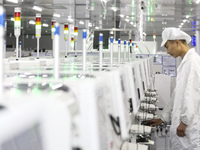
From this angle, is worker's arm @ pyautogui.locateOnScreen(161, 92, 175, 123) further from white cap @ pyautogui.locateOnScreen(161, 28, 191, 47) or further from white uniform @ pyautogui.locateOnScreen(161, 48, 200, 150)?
white cap @ pyautogui.locateOnScreen(161, 28, 191, 47)

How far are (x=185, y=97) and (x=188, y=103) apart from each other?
2.4 inches

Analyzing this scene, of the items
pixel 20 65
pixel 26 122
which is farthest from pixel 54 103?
pixel 20 65

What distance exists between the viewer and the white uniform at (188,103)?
290 centimetres

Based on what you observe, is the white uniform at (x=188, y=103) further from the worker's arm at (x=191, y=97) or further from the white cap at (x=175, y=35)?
the white cap at (x=175, y=35)

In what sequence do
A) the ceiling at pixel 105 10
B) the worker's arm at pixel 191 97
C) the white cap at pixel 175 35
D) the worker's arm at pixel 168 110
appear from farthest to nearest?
the ceiling at pixel 105 10
the worker's arm at pixel 168 110
the white cap at pixel 175 35
the worker's arm at pixel 191 97

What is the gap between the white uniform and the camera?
114 inches

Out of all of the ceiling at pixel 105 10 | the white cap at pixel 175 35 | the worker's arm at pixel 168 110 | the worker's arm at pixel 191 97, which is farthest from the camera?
the ceiling at pixel 105 10

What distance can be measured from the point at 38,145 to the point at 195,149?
188 centimetres

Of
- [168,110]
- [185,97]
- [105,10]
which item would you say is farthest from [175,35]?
[105,10]

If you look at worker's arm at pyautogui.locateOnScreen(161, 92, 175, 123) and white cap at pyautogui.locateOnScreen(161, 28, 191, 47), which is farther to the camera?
worker's arm at pyautogui.locateOnScreen(161, 92, 175, 123)

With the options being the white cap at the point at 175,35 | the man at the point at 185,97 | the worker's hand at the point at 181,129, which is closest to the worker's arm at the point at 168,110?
the man at the point at 185,97

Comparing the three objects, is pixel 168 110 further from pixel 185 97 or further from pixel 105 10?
pixel 105 10

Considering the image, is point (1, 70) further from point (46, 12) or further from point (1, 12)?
point (46, 12)

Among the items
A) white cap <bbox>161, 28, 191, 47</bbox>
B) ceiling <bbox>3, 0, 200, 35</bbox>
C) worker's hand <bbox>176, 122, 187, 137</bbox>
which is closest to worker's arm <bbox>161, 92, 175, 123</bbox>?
worker's hand <bbox>176, 122, 187, 137</bbox>
